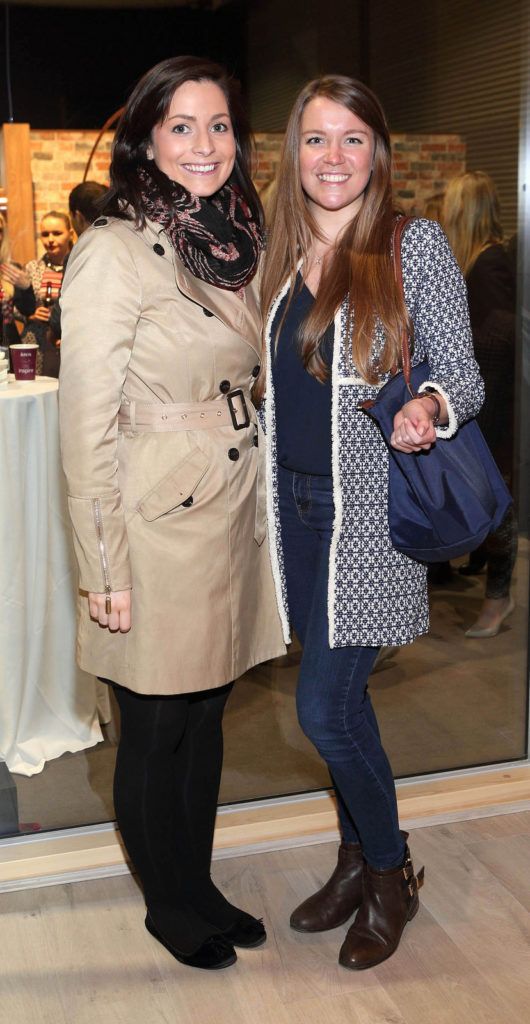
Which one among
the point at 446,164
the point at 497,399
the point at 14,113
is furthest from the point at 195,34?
the point at 497,399

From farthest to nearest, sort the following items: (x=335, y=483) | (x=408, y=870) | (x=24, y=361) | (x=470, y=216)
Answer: (x=470, y=216), (x=24, y=361), (x=408, y=870), (x=335, y=483)

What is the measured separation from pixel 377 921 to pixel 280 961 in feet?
0.73

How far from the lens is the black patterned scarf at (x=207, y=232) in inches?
80.4

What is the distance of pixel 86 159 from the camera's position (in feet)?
7.76

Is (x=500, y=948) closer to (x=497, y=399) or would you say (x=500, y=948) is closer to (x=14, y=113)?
(x=497, y=399)

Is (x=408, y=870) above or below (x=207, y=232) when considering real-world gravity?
below

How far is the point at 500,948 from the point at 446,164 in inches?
70.5

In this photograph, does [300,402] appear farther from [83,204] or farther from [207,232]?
[83,204]

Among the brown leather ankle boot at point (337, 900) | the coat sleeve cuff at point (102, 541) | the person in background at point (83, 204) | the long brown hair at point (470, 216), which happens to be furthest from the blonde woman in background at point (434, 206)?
the brown leather ankle boot at point (337, 900)

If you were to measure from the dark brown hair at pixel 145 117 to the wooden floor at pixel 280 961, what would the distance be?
154cm

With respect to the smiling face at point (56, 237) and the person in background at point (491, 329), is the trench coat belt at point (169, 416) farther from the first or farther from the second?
the person in background at point (491, 329)

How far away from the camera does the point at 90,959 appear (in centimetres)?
235

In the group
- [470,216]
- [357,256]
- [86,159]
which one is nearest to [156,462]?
[357,256]

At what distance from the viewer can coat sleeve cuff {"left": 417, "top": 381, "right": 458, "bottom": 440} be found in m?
1.99
